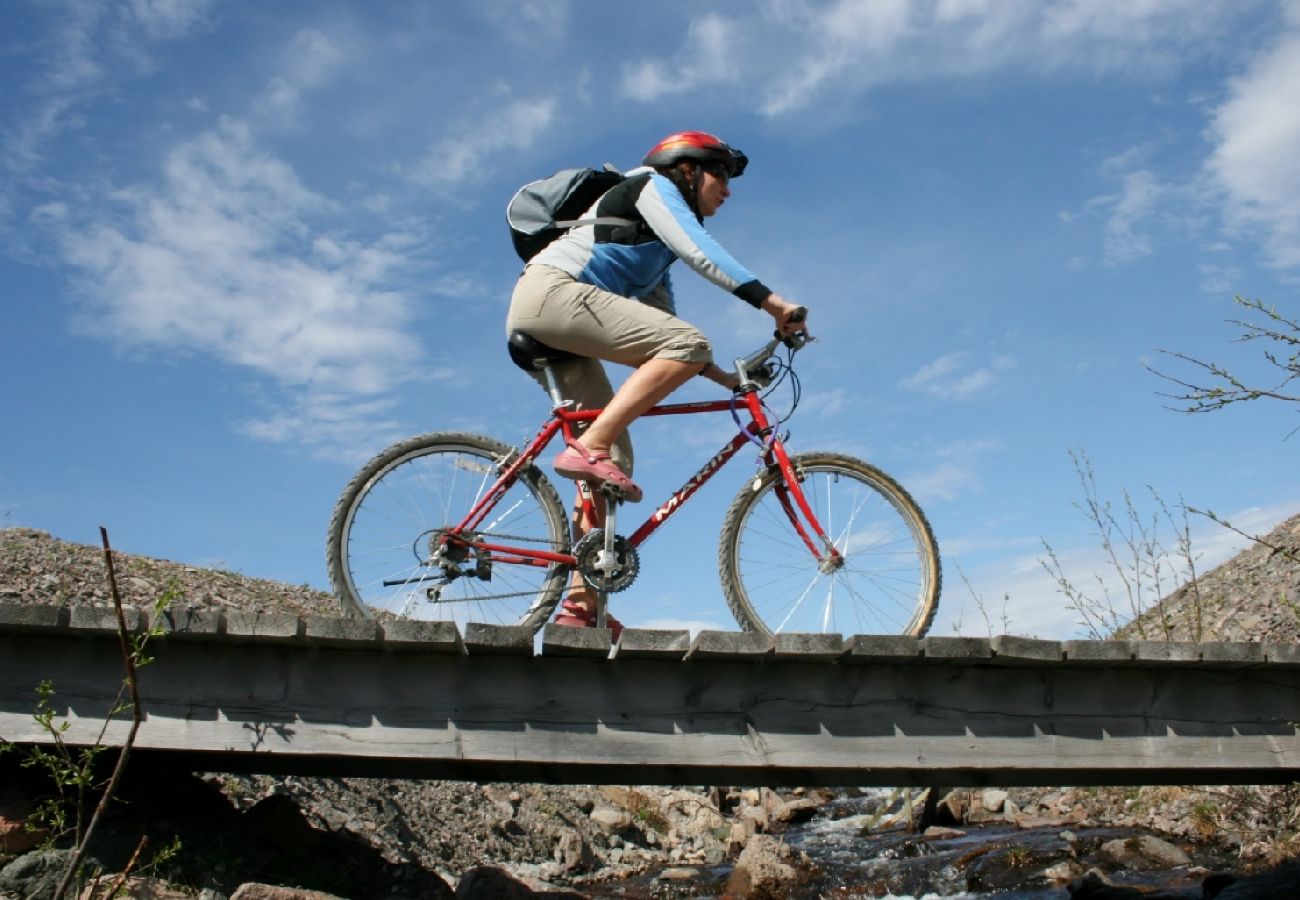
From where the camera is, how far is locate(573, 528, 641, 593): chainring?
5.69 meters

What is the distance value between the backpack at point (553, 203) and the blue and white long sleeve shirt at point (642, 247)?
3.3 inches

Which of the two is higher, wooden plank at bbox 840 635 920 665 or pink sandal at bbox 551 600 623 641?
pink sandal at bbox 551 600 623 641

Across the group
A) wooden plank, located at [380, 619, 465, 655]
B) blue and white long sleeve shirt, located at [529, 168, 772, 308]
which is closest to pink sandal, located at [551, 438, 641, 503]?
blue and white long sleeve shirt, located at [529, 168, 772, 308]

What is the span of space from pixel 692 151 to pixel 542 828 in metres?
7.09

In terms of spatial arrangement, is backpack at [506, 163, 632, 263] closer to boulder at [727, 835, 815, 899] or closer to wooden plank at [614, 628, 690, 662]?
wooden plank at [614, 628, 690, 662]

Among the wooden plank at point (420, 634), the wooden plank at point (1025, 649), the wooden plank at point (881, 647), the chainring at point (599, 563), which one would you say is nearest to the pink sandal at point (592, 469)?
the chainring at point (599, 563)

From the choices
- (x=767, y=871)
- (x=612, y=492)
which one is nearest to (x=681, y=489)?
(x=612, y=492)

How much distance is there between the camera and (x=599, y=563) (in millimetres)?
5664

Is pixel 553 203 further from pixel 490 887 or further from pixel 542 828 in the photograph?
pixel 542 828

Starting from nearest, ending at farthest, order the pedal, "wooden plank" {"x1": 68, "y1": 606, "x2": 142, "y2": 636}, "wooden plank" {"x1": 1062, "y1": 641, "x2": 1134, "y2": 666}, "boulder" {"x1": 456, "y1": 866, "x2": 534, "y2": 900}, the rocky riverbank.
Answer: "wooden plank" {"x1": 68, "y1": 606, "x2": 142, "y2": 636} < "wooden plank" {"x1": 1062, "y1": 641, "x2": 1134, "y2": 666} < the pedal < the rocky riverbank < "boulder" {"x1": 456, "y1": 866, "x2": 534, "y2": 900}

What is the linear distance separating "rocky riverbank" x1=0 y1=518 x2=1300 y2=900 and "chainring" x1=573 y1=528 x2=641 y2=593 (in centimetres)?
205

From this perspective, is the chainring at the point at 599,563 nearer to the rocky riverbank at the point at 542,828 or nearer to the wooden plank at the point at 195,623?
the wooden plank at the point at 195,623

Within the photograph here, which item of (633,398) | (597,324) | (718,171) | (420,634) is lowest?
(420,634)

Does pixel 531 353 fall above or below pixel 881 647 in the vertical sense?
above
